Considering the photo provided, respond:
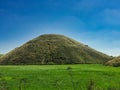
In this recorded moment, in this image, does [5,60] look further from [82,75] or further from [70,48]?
[82,75]

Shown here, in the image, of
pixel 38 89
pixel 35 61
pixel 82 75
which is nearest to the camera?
pixel 38 89

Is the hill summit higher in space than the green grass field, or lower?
higher

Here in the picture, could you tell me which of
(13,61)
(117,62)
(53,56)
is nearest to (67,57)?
(53,56)

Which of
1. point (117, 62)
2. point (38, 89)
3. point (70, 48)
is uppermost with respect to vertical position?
point (70, 48)

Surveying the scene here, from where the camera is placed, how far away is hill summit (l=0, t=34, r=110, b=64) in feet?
383

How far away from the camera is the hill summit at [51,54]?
11688 cm

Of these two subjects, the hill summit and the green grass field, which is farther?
the hill summit

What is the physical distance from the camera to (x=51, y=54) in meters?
125

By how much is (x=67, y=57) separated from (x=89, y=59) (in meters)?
8.85

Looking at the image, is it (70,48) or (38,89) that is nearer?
(38,89)

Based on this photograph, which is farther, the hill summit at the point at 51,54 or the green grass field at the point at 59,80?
the hill summit at the point at 51,54

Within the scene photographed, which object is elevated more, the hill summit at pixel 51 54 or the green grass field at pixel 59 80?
the hill summit at pixel 51 54

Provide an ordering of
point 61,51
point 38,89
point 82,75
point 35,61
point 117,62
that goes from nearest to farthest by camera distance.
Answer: point 38,89 → point 82,75 → point 117,62 → point 35,61 → point 61,51

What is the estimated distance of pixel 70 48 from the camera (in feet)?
424
